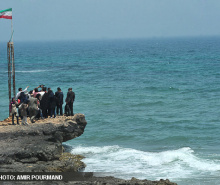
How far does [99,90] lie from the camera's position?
50281 millimetres

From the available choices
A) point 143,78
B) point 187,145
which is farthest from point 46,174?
point 143,78

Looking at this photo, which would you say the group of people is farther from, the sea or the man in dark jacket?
the sea

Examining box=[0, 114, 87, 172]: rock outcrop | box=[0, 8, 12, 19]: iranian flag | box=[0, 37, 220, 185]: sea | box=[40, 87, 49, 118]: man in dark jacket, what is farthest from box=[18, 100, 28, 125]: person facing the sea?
box=[0, 8, 12, 19]: iranian flag

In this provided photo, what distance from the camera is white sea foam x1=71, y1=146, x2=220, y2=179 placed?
2066cm

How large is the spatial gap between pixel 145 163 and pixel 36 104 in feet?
20.7

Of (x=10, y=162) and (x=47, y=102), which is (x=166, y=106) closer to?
(x=47, y=102)

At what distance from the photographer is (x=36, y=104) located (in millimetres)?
21656

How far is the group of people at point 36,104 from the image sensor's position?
70.4 feet

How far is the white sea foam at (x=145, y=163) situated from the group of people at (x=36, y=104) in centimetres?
306

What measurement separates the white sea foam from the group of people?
3060 mm

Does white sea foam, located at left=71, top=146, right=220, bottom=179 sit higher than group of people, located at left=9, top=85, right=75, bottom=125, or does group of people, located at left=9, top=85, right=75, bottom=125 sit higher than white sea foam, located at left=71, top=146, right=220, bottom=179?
group of people, located at left=9, top=85, right=75, bottom=125

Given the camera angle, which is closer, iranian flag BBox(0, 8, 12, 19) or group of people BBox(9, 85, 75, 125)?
group of people BBox(9, 85, 75, 125)

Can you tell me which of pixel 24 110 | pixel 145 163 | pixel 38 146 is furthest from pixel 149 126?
pixel 38 146

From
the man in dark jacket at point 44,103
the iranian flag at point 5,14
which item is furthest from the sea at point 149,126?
the iranian flag at point 5,14
